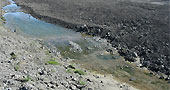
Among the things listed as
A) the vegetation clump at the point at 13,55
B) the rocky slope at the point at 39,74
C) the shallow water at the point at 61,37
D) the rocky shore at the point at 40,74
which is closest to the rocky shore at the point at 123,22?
the shallow water at the point at 61,37

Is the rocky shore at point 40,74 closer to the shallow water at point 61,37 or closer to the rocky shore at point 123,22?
the shallow water at point 61,37

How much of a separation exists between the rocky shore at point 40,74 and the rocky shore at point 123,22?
313 inches

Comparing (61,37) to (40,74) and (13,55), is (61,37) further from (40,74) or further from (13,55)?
(40,74)

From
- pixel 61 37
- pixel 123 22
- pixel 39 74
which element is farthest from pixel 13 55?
pixel 123 22

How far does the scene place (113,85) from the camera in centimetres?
2034

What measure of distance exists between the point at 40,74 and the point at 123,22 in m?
24.4

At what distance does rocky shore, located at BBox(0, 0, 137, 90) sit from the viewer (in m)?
16.3

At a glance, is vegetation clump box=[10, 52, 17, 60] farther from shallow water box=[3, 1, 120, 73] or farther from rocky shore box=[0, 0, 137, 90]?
shallow water box=[3, 1, 120, 73]

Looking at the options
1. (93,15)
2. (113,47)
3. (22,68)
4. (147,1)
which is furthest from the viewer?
(147,1)

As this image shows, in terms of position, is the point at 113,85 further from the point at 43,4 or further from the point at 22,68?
the point at 43,4

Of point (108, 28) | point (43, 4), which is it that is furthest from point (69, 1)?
point (108, 28)

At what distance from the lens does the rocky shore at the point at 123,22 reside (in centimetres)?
2769

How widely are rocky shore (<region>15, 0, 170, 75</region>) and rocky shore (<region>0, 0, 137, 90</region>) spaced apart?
7.95 metres

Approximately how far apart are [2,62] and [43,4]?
3961 cm
